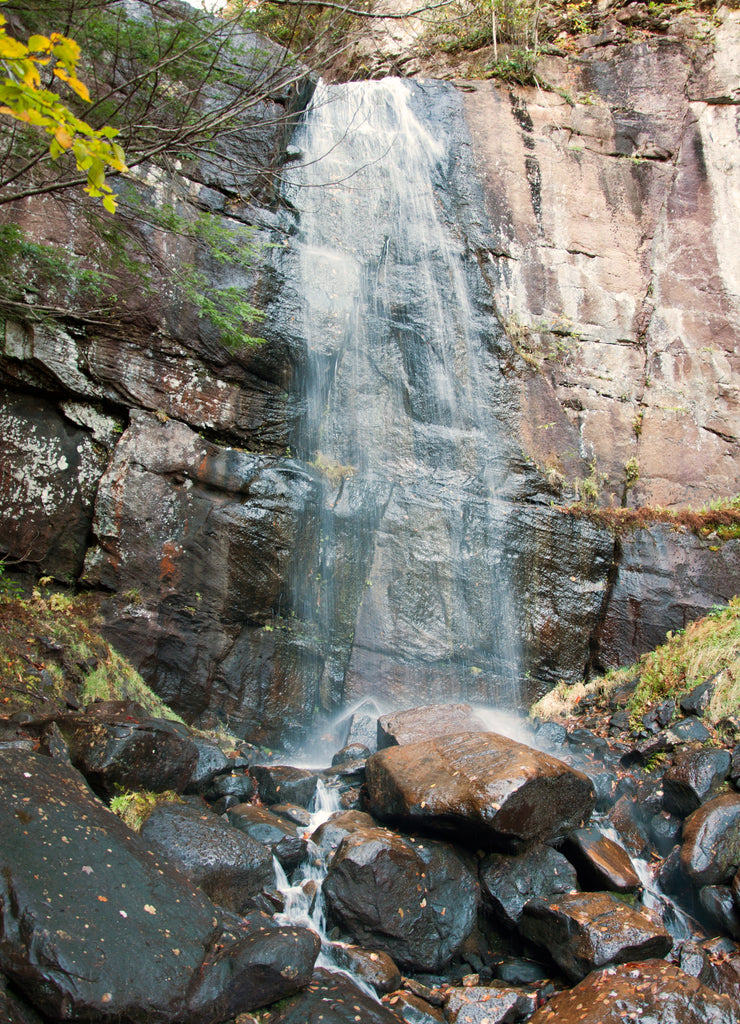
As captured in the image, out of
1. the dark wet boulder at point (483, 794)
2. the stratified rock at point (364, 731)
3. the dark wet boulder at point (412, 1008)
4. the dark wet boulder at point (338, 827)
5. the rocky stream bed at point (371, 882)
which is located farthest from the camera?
the stratified rock at point (364, 731)

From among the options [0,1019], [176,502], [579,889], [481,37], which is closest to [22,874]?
[0,1019]

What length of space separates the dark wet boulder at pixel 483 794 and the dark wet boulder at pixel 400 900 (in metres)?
0.32

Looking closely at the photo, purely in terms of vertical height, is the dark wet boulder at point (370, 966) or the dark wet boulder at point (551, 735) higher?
the dark wet boulder at point (551, 735)

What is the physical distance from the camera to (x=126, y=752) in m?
4.41

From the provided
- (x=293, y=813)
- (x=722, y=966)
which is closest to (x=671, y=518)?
(x=722, y=966)

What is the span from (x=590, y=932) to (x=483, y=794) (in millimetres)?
1064

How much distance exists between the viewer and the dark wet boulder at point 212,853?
415cm

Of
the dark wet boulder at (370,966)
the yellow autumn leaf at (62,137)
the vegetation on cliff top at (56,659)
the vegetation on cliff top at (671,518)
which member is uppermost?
Result: the yellow autumn leaf at (62,137)

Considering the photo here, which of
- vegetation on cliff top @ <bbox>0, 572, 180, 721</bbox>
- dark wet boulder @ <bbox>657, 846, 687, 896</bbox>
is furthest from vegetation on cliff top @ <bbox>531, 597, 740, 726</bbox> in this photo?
vegetation on cliff top @ <bbox>0, 572, 180, 721</bbox>

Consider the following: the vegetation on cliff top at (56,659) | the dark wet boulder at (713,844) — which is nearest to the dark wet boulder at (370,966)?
the dark wet boulder at (713,844)

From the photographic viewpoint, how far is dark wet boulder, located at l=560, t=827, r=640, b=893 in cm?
480

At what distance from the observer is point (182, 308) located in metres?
8.08

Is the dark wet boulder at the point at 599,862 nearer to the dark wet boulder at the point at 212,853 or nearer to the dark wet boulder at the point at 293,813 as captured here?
the dark wet boulder at the point at 293,813

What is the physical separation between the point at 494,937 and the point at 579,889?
790 millimetres
